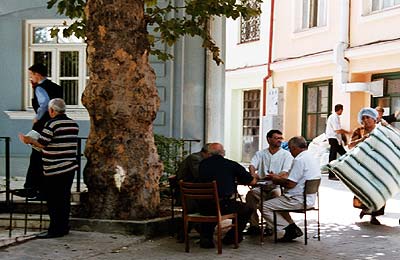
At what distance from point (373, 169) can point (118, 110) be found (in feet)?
11.6

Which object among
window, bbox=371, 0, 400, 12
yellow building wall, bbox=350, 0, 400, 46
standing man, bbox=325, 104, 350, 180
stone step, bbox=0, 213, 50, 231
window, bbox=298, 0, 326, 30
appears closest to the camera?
stone step, bbox=0, 213, 50, 231

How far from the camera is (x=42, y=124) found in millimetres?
8695

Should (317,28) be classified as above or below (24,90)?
above

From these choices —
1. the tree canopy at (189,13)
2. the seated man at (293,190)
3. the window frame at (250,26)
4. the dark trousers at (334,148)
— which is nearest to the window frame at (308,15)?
the window frame at (250,26)

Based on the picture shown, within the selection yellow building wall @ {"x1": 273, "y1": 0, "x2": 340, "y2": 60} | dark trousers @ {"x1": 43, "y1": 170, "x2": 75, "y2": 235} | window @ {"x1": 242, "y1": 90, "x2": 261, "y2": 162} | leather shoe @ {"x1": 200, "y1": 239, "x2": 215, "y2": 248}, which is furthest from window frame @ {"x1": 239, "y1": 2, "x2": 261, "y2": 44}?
leather shoe @ {"x1": 200, "y1": 239, "x2": 215, "y2": 248}

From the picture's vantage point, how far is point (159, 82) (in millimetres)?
12570

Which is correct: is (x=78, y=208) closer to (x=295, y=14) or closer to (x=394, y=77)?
(x=394, y=77)

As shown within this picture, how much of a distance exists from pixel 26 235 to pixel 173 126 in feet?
16.4

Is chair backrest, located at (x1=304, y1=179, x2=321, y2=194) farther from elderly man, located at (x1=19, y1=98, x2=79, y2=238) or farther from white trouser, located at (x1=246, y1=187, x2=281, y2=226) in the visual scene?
elderly man, located at (x1=19, y1=98, x2=79, y2=238)

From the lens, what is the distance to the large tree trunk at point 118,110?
852cm

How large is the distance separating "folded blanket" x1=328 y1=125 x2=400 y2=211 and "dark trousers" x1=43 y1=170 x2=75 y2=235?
3.71 meters

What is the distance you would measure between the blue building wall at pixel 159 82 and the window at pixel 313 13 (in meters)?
7.21

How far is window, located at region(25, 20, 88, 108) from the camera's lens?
42.1ft

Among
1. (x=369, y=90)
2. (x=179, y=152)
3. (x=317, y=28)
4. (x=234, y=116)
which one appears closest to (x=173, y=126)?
(x=179, y=152)
